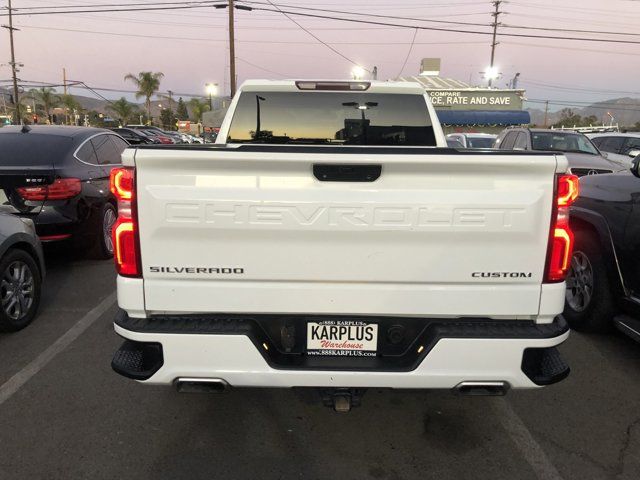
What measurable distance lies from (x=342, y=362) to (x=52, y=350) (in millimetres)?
2806

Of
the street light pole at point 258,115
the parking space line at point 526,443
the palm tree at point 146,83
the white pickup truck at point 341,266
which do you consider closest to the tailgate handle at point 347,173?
the white pickup truck at point 341,266

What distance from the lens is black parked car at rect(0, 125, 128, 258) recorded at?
5523 mm

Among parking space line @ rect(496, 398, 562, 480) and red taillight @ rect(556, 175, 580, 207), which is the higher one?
red taillight @ rect(556, 175, 580, 207)

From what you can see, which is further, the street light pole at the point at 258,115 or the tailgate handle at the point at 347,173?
the street light pole at the point at 258,115

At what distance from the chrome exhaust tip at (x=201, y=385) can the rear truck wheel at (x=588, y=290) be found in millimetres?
3378

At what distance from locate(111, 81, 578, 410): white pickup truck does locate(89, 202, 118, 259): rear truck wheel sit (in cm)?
441

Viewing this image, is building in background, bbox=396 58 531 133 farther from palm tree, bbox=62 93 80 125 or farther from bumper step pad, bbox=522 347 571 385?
palm tree, bbox=62 93 80 125

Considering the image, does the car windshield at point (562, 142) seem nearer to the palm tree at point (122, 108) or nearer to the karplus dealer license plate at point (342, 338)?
the karplus dealer license plate at point (342, 338)

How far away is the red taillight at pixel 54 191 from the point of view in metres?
5.50

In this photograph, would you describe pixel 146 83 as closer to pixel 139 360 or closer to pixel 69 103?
pixel 69 103

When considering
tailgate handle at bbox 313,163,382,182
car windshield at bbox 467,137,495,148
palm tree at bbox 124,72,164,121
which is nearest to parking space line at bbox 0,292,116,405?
tailgate handle at bbox 313,163,382,182

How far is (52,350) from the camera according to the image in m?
4.05

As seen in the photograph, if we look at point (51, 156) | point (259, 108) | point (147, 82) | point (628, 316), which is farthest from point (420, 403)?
point (147, 82)

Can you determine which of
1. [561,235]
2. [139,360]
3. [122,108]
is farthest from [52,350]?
[122,108]
